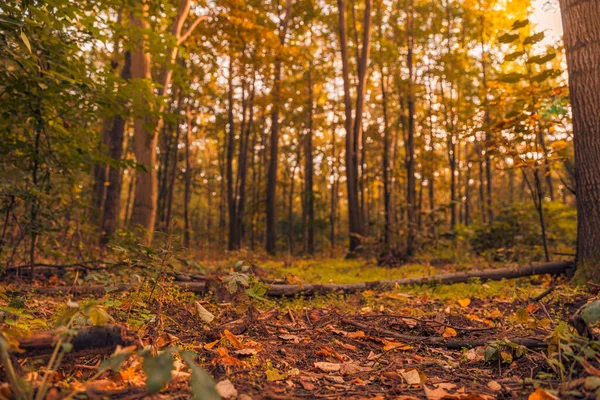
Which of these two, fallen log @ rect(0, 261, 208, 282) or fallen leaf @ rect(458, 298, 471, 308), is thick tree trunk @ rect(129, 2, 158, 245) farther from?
fallen leaf @ rect(458, 298, 471, 308)

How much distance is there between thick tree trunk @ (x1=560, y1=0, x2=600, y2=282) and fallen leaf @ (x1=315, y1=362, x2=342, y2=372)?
349 centimetres

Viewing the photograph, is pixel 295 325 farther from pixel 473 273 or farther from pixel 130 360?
pixel 473 273

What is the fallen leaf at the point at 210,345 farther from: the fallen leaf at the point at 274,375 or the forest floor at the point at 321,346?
the fallen leaf at the point at 274,375

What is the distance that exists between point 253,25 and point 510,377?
35.9ft

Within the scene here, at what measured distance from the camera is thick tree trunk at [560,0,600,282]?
4547 mm

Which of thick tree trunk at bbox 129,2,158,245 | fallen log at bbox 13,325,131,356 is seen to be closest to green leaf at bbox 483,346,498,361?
fallen log at bbox 13,325,131,356

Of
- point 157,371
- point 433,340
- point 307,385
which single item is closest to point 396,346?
point 433,340

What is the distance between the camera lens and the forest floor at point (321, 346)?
197 centimetres

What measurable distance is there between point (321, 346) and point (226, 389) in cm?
114

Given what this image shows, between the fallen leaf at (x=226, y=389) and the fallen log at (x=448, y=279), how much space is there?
2.57m

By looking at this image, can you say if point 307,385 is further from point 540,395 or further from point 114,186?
point 114,186

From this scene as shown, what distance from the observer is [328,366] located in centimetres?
259

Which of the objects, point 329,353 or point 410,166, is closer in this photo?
point 329,353

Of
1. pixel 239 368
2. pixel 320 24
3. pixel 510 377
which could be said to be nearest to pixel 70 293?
pixel 239 368
